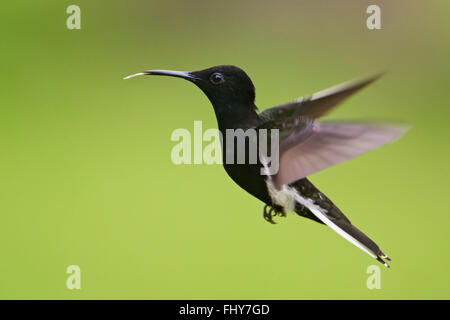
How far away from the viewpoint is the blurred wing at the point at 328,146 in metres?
0.78

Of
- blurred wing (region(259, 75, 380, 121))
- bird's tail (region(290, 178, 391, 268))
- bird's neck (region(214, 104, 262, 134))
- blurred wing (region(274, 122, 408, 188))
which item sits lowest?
bird's tail (region(290, 178, 391, 268))

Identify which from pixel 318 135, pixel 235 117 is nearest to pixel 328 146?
pixel 318 135

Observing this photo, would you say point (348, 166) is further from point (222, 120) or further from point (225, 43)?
point (222, 120)

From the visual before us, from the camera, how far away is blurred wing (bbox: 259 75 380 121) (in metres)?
0.77

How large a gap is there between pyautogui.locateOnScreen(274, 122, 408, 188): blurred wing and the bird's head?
6.6 inches

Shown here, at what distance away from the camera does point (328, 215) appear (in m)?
1.10

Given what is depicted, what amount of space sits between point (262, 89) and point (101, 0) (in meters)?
1.45

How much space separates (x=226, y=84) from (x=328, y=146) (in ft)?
0.88

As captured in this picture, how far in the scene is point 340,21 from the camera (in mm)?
4344

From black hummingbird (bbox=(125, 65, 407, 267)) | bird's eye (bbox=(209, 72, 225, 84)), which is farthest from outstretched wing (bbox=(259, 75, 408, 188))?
bird's eye (bbox=(209, 72, 225, 84))

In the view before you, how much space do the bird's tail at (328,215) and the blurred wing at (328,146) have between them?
161 millimetres

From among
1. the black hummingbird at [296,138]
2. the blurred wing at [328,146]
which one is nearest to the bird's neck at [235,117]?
the black hummingbird at [296,138]

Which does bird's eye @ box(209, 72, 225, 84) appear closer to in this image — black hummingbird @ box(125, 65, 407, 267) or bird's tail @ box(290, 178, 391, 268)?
black hummingbird @ box(125, 65, 407, 267)

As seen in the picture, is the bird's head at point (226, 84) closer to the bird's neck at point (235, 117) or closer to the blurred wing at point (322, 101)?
the bird's neck at point (235, 117)
